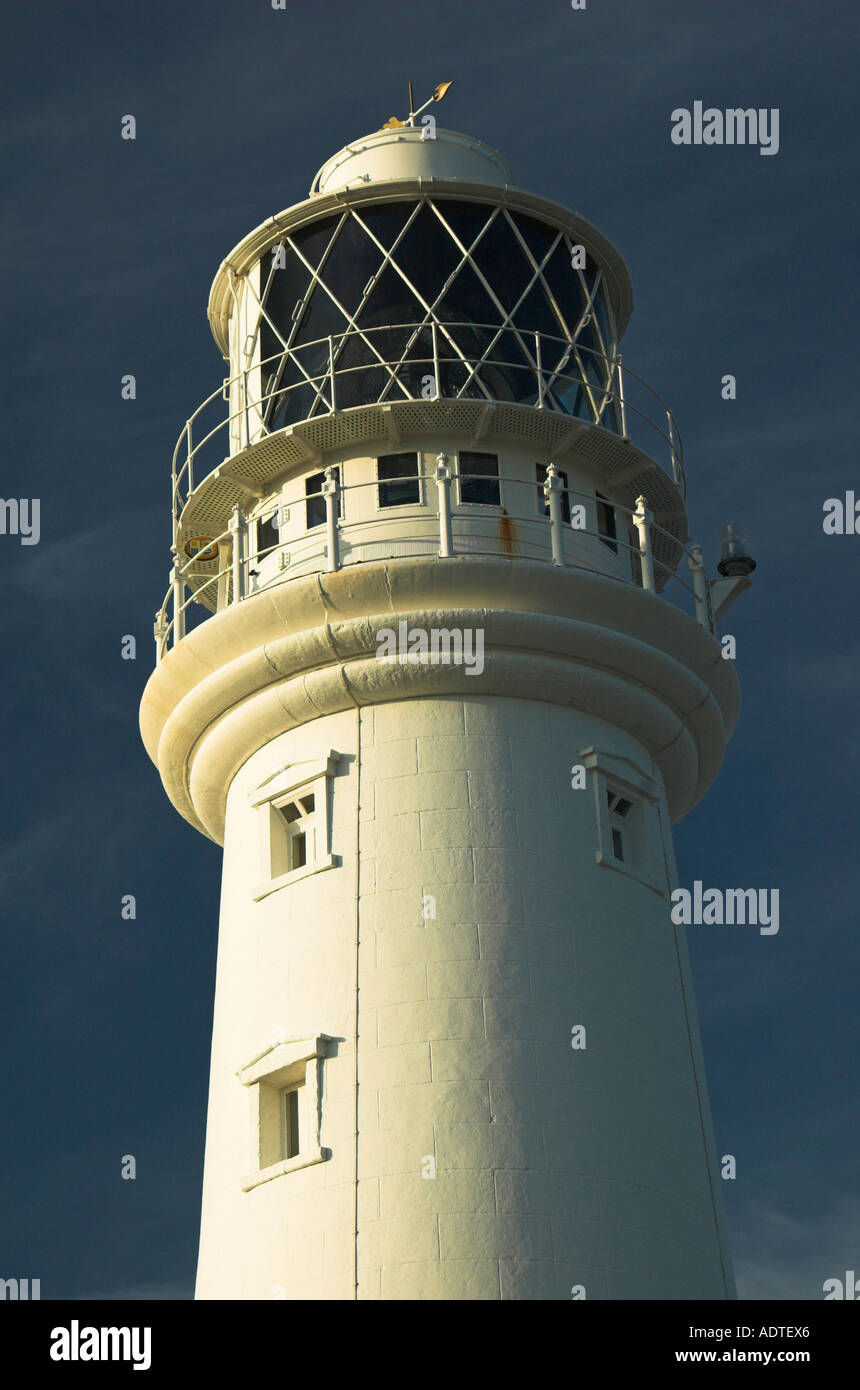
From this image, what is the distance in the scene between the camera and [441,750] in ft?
77.5

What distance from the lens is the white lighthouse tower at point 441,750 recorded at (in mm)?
21516

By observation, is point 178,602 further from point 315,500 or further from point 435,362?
point 435,362

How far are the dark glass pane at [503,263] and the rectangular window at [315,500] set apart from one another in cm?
319

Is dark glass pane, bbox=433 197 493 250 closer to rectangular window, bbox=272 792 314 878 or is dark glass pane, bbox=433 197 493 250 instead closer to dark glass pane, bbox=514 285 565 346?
dark glass pane, bbox=514 285 565 346

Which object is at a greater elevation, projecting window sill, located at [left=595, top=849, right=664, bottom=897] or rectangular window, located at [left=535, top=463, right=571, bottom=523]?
rectangular window, located at [left=535, top=463, right=571, bottom=523]

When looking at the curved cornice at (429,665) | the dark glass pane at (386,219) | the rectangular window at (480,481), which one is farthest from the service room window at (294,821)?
the dark glass pane at (386,219)

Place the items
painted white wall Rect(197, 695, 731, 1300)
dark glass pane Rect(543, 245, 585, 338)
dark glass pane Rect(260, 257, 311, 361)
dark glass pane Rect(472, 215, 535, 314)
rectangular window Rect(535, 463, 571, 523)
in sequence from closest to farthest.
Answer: painted white wall Rect(197, 695, 731, 1300) < rectangular window Rect(535, 463, 571, 523) < dark glass pane Rect(472, 215, 535, 314) < dark glass pane Rect(260, 257, 311, 361) < dark glass pane Rect(543, 245, 585, 338)

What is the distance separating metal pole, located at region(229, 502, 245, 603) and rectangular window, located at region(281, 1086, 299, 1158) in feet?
19.1

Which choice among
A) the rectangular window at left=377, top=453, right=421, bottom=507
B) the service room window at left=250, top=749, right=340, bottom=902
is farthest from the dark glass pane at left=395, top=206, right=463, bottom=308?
the service room window at left=250, top=749, right=340, bottom=902

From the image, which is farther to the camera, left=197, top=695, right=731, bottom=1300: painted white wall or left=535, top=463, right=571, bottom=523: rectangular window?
left=535, top=463, right=571, bottom=523: rectangular window

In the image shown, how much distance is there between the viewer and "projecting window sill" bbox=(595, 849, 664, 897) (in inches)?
925

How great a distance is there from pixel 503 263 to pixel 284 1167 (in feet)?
38.2

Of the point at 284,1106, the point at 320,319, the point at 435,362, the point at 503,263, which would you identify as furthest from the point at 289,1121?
the point at 503,263
